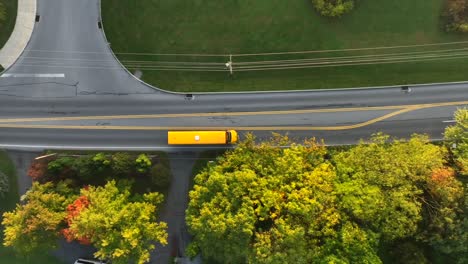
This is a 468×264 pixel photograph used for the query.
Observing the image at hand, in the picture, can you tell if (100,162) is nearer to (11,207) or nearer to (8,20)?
(11,207)

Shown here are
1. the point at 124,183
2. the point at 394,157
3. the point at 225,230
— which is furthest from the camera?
the point at 124,183

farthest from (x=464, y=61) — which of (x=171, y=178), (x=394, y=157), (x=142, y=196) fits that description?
(x=142, y=196)

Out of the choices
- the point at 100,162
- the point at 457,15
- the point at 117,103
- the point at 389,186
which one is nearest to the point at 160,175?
the point at 100,162

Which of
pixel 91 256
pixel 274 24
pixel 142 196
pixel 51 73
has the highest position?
pixel 274 24

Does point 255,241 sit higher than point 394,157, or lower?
lower

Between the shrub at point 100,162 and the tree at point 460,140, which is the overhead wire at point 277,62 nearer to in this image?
the tree at point 460,140

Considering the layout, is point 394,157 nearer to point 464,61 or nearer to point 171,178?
point 464,61
